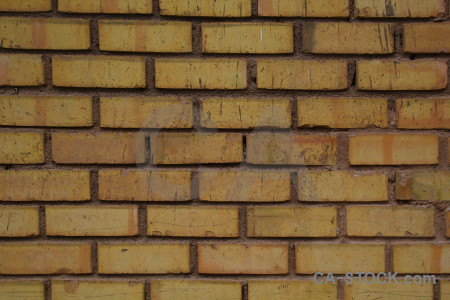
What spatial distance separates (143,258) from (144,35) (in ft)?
2.24

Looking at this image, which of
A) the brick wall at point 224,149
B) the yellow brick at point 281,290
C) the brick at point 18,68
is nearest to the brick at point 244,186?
the brick wall at point 224,149

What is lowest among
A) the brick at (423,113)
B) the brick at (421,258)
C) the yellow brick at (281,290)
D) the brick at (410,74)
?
the yellow brick at (281,290)

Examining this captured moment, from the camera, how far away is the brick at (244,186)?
1.22 m

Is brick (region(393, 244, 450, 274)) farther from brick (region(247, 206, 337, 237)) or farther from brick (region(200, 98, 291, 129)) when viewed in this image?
brick (region(200, 98, 291, 129))

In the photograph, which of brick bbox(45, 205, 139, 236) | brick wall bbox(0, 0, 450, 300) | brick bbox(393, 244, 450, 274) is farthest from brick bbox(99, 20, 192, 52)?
brick bbox(393, 244, 450, 274)

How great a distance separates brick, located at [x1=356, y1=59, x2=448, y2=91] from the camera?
4.02 ft

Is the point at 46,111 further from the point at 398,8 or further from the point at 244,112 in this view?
the point at 398,8

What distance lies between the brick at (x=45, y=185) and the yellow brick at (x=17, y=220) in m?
0.03

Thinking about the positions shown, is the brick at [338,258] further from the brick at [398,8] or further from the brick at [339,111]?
the brick at [398,8]

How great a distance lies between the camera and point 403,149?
123 cm

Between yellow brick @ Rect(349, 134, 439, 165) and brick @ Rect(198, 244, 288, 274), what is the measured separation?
15.9 inches

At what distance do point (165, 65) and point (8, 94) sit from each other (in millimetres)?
483

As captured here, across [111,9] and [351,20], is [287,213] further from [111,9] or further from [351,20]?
[111,9]

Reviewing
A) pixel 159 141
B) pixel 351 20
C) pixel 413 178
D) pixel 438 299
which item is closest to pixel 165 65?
pixel 159 141
